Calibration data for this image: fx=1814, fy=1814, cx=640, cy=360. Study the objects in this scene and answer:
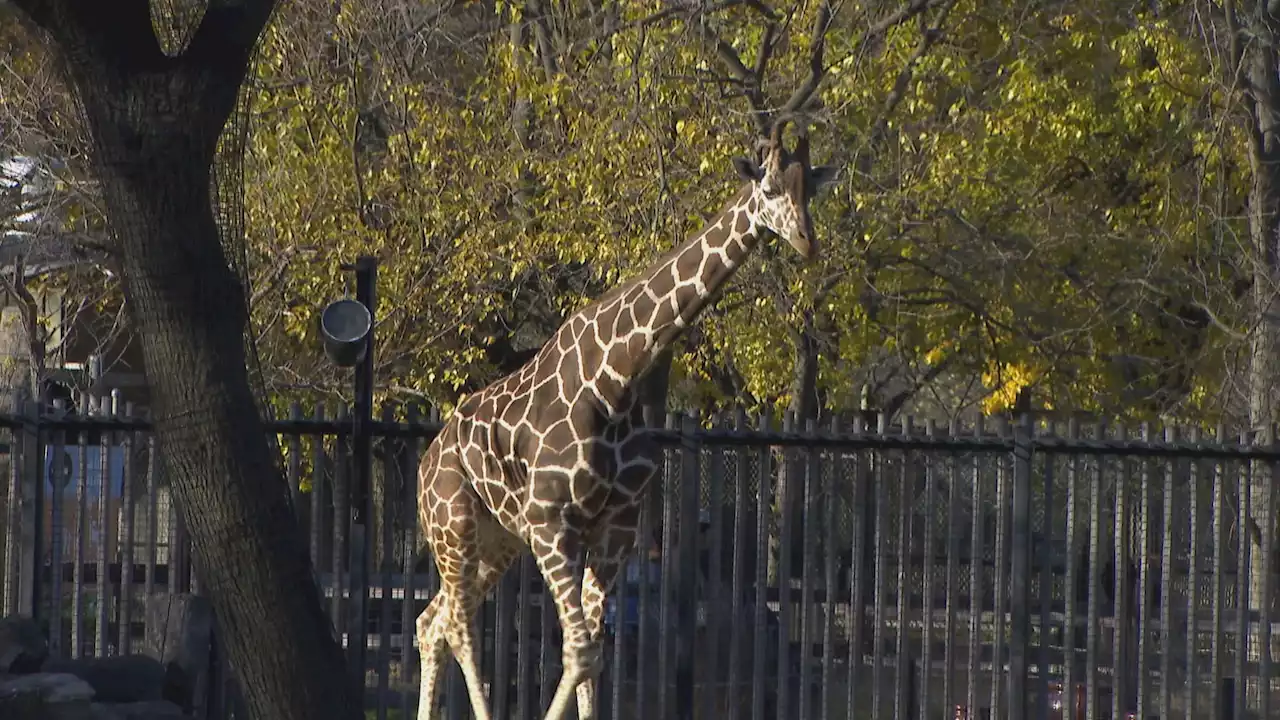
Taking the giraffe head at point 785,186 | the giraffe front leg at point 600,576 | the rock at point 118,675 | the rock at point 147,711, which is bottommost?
the rock at point 147,711

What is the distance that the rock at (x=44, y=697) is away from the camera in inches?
301

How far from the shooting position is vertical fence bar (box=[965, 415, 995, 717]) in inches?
403

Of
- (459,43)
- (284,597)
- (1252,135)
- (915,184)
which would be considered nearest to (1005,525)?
(284,597)

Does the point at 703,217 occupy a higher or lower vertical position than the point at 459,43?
lower

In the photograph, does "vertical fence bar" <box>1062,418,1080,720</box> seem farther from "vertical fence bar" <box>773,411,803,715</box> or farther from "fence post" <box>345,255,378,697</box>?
"fence post" <box>345,255,378,697</box>

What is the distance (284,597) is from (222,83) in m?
2.14

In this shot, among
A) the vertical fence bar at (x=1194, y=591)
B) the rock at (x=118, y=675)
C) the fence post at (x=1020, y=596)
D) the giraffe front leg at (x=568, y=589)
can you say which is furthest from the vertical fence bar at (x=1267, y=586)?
A: the rock at (x=118, y=675)

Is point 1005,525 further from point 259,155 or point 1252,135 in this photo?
point 259,155

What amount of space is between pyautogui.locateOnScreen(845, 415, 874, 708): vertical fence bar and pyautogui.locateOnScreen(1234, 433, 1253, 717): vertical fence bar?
7.07 ft

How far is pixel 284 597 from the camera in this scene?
7457 mm

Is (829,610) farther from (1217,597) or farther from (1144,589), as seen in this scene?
(1217,597)

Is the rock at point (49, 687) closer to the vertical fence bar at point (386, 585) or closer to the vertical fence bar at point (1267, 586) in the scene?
the vertical fence bar at point (386, 585)

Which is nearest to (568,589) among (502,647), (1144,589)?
(502,647)

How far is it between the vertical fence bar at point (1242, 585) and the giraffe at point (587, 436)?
11.7 ft
